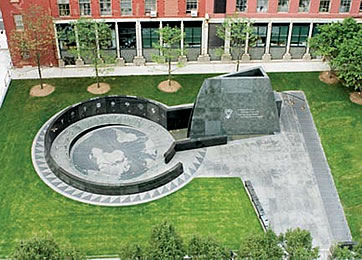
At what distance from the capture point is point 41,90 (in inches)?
2625

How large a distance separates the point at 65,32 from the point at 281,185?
33.2 m

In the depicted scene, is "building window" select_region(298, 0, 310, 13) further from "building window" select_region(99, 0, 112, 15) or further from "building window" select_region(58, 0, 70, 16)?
"building window" select_region(58, 0, 70, 16)

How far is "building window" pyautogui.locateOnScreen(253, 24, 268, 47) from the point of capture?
7081 cm

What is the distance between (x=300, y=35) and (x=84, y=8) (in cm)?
2717

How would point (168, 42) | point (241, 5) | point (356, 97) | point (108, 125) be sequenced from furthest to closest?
point (241, 5)
point (356, 97)
point (168, 42)
point (108, 125)

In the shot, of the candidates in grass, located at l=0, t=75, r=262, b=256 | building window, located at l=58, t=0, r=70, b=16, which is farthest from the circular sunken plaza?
building window, located at l=58, t=0, r=70, b=16

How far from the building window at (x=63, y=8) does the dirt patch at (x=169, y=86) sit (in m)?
14.2

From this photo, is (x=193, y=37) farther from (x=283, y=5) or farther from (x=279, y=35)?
(x=283, y=5)

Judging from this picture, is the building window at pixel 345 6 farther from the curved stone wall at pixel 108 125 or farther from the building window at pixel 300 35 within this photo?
the curved stone wall at pixel 108 125

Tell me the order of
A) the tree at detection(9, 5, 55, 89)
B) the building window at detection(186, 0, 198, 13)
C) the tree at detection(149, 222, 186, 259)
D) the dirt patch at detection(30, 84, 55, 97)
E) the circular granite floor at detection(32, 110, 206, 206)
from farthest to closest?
the building window at detection(186, 0, 198, 13) → the dirt patch at detection(30, 84, 55, 97) → the tree at detection(9, 5, 55, 89) → the circular granite floor at detection(32, 110, 206, 206) → the tree at detection(149, 222, 186, 259)

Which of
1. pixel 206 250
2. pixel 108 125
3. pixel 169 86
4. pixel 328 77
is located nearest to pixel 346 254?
pixel 206 250

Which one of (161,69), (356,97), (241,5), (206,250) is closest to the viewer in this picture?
(206,250)

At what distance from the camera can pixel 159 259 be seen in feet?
125

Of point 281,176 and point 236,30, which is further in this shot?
point 236,30
